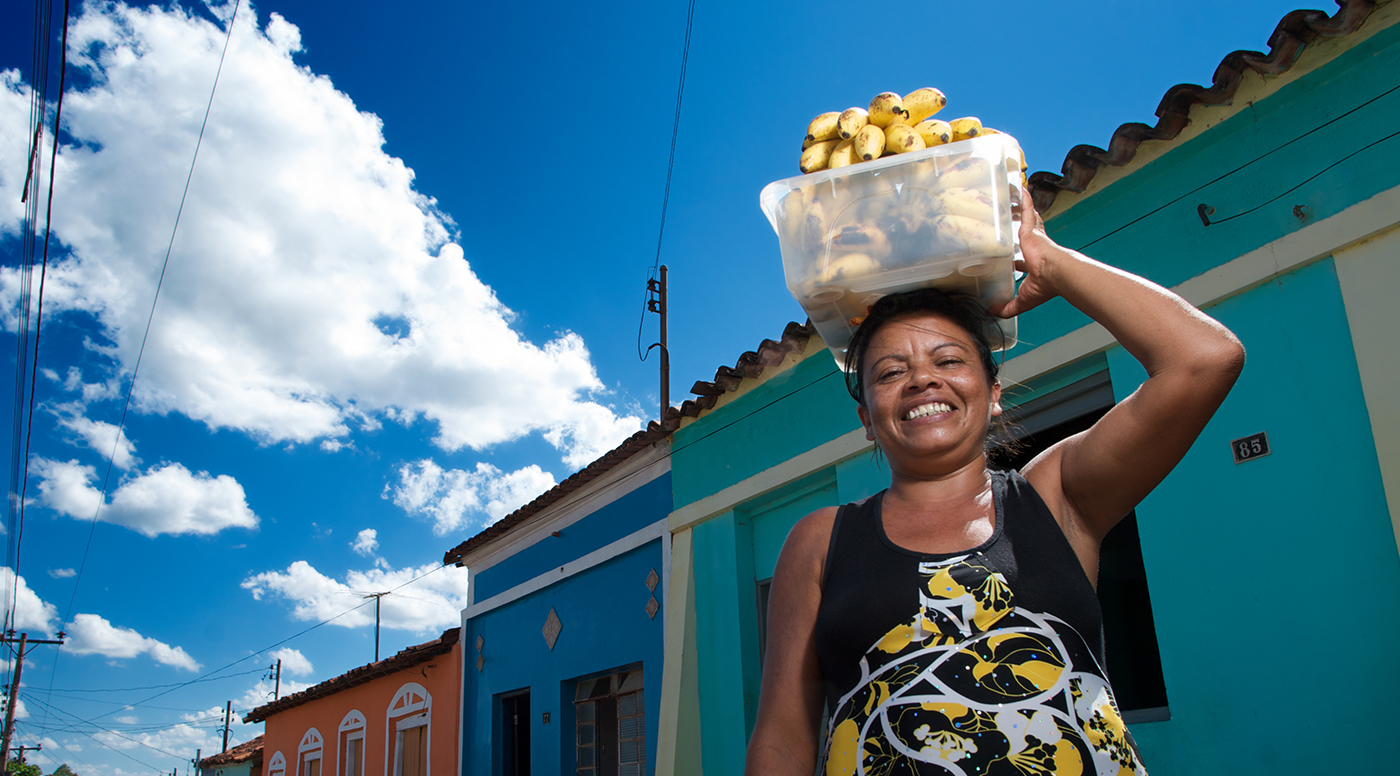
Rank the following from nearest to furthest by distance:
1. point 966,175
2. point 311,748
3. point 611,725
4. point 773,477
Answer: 1. point 966,175
2. point 773,477
3. point 611,725
4. point 311,748

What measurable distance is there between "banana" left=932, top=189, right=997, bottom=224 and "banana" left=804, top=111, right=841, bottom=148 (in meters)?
0.39

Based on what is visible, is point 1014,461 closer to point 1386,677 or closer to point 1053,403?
point 1053,403

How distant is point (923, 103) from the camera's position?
2021 mm

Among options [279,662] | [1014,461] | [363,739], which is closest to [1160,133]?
[1014,461]

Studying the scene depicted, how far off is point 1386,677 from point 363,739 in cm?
1459

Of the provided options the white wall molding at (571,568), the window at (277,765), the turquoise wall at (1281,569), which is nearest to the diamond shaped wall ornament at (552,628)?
the white wall molding at (571,568)

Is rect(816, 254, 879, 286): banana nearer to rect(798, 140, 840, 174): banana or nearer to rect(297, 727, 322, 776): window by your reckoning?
rect(798, 140, 840, 174): banana

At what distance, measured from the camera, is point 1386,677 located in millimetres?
3188

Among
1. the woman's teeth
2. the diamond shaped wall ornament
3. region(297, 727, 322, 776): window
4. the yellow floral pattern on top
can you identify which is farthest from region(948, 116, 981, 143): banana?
region(297, 727, 322, 776): window

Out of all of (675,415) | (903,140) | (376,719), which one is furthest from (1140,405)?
(376,719)

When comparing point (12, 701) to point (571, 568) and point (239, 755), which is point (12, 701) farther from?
point (571, 568)

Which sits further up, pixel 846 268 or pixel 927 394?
pixel 846 268

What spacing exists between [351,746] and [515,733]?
6.27 meters

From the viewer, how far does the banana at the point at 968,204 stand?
5.57 feet
